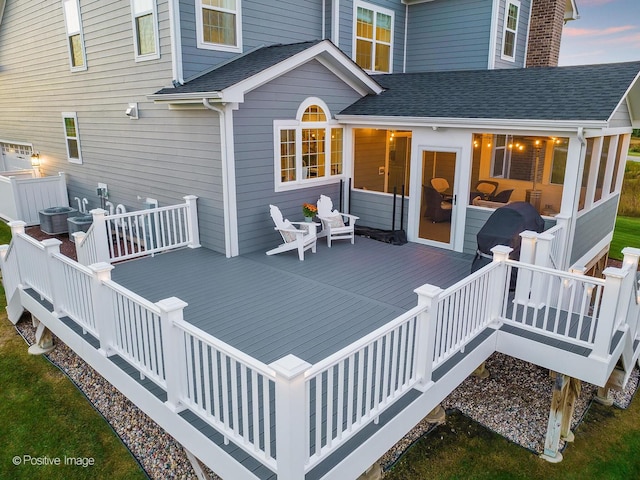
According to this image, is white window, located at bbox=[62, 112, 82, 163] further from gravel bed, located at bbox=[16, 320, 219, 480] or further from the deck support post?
the deck support post

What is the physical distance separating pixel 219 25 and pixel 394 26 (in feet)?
17.7

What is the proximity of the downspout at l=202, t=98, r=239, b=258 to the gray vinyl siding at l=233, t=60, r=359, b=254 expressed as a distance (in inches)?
4.1

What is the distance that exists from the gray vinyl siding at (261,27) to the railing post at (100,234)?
286 centimetres

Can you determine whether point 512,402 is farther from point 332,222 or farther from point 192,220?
point 192,220

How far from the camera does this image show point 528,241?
5.71 meters

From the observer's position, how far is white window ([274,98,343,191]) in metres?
8.27

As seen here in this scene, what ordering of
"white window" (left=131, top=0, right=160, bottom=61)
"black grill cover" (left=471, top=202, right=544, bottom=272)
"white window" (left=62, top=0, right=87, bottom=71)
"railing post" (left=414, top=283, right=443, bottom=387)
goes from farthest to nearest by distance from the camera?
"white window" (left=62, top=0, right=87, bottom=71), "white window" (left=131, top=0, right=160, bottom=61), "black grill cover" (left=471, top=202, right=544, bottom=272), "railing post" (left=414, top=283, right=443, bottom=387)

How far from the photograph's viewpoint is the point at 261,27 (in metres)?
A: 9.00

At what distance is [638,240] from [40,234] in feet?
56.3

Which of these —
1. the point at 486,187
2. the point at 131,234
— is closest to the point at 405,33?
the point at 486,187

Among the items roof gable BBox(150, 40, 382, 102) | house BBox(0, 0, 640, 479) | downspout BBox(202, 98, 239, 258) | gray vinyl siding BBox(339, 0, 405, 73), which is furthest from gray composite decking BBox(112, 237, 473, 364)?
gray vinyl siding BBox(339, 0, 405, 73)

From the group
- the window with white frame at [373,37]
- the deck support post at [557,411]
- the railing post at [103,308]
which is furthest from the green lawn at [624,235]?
the railing post at [103,308]

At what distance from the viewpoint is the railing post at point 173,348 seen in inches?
142

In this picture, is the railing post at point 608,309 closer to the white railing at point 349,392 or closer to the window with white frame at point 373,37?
the white railing at point 349,392
